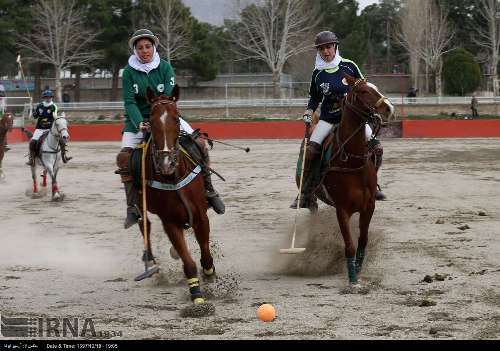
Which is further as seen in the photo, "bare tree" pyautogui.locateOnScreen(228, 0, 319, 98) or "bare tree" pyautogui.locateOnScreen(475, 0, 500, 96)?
Answer: "bare tree" pyautogui.locateOnScreen(475, 0, 500, 96)

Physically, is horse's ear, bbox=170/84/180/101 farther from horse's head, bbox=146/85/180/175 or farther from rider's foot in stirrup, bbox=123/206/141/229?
rider's foot in stirrup, bbox=123/206/141/229

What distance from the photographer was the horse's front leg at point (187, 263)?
28.6ft

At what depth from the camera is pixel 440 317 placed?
314 inches

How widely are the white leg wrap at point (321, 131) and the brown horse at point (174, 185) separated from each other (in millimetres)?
1901

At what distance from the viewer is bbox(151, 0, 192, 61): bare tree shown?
64.9 meters

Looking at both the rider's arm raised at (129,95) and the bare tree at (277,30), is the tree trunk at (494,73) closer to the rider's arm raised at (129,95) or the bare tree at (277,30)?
the bare tree at (277,30)

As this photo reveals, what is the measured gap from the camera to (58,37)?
208 feet

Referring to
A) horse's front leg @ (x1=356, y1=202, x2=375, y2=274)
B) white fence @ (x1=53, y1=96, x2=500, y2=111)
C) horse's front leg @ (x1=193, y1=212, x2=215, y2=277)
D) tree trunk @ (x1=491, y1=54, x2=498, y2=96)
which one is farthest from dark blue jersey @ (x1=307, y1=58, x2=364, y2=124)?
tree trunk @ (x1=491, y1=54, x2=498, y2=96)

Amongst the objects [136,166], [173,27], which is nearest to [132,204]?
[136,166]

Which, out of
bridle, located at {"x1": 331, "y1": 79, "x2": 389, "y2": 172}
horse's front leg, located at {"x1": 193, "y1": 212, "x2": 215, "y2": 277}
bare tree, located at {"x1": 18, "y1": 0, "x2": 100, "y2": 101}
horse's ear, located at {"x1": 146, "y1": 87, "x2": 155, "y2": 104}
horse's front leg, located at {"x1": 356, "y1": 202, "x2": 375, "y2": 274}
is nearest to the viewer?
horse's ear, located at {"x1": 146, "y1": 87, "x2": 155, "y2": 104}

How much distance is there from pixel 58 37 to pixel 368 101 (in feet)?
186

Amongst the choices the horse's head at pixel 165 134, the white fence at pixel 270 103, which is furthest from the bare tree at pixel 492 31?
the horse's head at pixel 165 134

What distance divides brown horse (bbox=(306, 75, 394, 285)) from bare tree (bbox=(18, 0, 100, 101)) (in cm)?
5470

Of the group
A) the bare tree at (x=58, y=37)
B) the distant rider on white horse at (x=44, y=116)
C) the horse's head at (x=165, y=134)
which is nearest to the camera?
the horse's head at (x=165, y=134)
